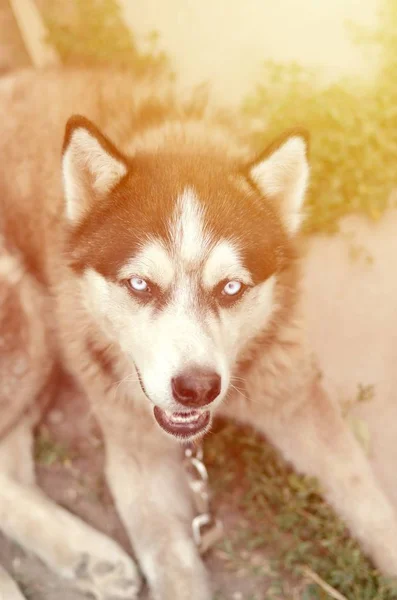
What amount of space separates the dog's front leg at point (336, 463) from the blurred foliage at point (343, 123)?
61cm

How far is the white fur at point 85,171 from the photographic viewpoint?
4.29 ft

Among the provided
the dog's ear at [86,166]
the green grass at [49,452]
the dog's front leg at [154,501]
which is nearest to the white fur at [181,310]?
the dog's ear at [86,166]

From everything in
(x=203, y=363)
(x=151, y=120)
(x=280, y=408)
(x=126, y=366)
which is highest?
(x=151, y=120)

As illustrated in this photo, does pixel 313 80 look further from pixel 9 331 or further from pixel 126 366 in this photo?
pixel 9 331

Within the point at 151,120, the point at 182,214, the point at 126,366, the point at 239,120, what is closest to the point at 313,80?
the point at 239,120

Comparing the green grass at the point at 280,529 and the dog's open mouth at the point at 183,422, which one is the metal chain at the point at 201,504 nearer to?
the green grass at the point at 280,529

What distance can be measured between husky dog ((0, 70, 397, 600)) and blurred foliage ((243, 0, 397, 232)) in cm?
30

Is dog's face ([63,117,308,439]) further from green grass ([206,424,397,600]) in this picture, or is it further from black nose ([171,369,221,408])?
green grass ([206,424,397,600])

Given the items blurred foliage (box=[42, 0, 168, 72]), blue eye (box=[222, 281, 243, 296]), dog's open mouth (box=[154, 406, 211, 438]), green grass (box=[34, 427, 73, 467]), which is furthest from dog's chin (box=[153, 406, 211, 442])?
blurred foliage (box=[42, 0, 168, 72])

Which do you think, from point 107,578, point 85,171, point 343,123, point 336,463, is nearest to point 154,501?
point 107,578

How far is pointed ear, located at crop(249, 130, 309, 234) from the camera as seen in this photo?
1.33 m

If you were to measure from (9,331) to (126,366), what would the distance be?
491 mm

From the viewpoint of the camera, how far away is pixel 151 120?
1751 millimetres

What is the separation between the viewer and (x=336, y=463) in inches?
68.2
